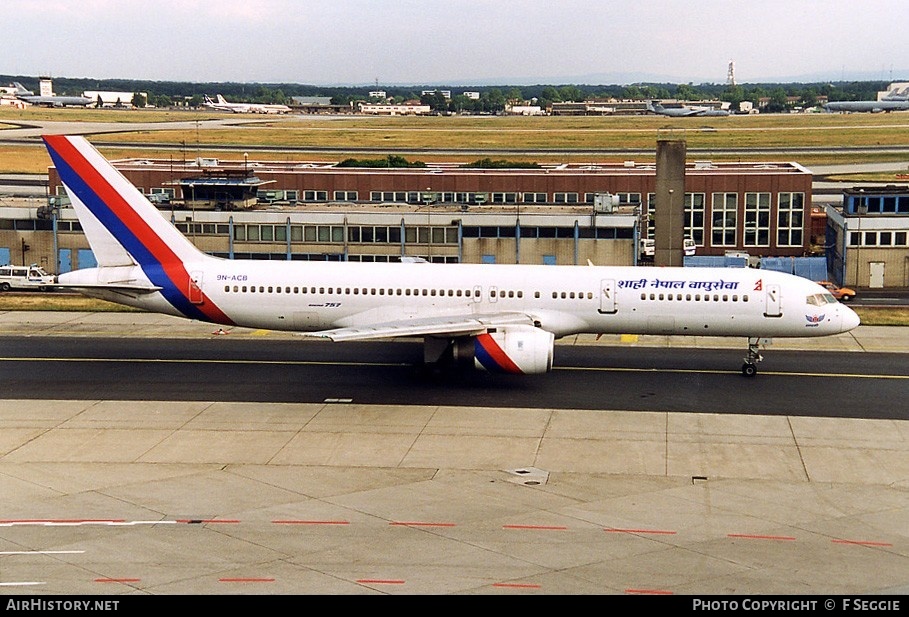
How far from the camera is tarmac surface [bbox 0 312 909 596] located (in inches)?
881

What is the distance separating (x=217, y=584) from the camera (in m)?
21.7

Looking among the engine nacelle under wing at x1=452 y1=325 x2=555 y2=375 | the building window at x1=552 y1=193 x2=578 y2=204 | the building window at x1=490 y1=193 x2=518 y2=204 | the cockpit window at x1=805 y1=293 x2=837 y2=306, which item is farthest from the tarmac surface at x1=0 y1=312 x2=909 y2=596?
the building window at x1=490 y1=193 x2=518 y2=204

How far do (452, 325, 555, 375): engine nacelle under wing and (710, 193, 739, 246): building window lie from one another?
49332 millimetres

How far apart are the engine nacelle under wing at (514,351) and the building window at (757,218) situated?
49895mm

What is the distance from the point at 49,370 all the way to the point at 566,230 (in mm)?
30987

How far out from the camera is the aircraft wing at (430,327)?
3869 centimetres

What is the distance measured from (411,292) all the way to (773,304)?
14056 mm

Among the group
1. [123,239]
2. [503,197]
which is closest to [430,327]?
[123,239]

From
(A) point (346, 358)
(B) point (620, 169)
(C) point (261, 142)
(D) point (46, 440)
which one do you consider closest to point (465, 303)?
(A) point (346, 358)

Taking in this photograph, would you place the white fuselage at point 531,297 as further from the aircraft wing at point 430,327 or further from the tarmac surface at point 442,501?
the tarmac surface at point 442,501

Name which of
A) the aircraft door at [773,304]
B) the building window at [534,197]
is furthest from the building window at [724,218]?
the aircraft door at [773,304]

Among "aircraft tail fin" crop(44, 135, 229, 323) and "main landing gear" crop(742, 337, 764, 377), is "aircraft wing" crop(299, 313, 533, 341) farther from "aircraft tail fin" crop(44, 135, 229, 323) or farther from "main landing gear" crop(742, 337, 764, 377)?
"main landing gear" crop(742, 337, 764, 377)

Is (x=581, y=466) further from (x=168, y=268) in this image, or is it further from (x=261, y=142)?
(x=261, y=142)
